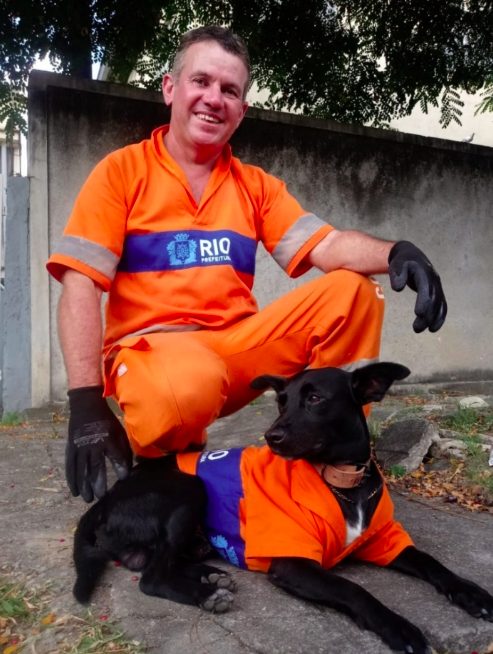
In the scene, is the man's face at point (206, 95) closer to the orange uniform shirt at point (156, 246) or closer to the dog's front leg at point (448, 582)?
the orange uniform shirt at point (156, 246)

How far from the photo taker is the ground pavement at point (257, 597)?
187 centimetres

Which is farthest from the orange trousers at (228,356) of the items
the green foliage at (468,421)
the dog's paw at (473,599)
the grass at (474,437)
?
the green foliage at (468,421)

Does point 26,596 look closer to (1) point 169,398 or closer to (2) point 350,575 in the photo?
(1) point 169,398

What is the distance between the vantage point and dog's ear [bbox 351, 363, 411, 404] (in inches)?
91.5

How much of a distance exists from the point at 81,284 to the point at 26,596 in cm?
108

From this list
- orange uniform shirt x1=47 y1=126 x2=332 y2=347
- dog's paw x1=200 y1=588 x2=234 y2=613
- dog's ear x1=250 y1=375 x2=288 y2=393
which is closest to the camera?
dog's paw x1=200 y1=588 x2=234 y2=613

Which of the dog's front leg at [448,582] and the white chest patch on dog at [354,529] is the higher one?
the white chest patch on dog at [354,529]

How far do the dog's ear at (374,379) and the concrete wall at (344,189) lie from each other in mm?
3448

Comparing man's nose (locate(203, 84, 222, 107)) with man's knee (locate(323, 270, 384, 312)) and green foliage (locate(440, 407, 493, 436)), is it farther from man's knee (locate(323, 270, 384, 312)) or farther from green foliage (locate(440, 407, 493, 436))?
green foliage (locate(440, 407, 493, 436))

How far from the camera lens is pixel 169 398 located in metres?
2.38

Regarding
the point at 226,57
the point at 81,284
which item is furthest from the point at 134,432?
the point at 226,57

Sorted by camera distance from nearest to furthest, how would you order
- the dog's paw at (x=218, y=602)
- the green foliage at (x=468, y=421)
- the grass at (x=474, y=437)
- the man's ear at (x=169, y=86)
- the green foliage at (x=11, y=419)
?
1. the dog's paw at (x=218, y=602)
2. the man's ear at (x=169, y=86)
3. the grass at (x=474, y=437)
4. the green foliage at (x=468, y=421)
5. the green foliage at (x=11, y=419)

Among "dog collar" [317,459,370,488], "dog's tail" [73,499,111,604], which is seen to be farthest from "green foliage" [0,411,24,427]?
"dog collar" [317,459,370,488]

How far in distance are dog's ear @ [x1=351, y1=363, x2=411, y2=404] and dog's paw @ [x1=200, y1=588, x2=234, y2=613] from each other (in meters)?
0.79
